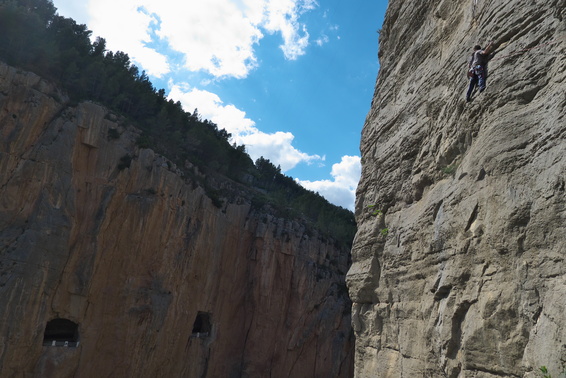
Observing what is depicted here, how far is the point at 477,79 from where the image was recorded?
718cm

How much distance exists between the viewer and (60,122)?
27328mm

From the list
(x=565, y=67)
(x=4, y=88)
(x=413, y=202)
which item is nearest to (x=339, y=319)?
(x=4, y=88)

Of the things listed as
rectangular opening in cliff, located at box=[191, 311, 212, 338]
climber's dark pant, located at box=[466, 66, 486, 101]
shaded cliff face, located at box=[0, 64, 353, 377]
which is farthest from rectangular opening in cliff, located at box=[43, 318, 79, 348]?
climber's dark pant, located at box=[466, 66, 486, 101]

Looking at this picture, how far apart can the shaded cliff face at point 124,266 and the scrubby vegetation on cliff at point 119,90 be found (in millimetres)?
2632

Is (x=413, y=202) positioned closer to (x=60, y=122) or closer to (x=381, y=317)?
(x=381, y=317)

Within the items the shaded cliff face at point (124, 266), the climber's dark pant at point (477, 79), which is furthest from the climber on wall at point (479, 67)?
the shaded cliff face at point (124, 266)

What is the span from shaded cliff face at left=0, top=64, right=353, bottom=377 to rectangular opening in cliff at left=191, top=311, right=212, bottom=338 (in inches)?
4.7

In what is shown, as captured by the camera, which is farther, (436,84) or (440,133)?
(436,84)

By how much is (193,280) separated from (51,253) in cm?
1048

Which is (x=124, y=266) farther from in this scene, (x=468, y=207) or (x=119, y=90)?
(x=468, y=207)

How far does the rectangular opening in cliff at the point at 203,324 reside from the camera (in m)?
34.7

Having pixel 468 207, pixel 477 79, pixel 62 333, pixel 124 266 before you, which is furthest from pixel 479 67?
pixel 62 333

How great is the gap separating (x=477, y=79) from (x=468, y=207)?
2.06 m

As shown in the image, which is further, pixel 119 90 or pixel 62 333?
pixel 119 90
